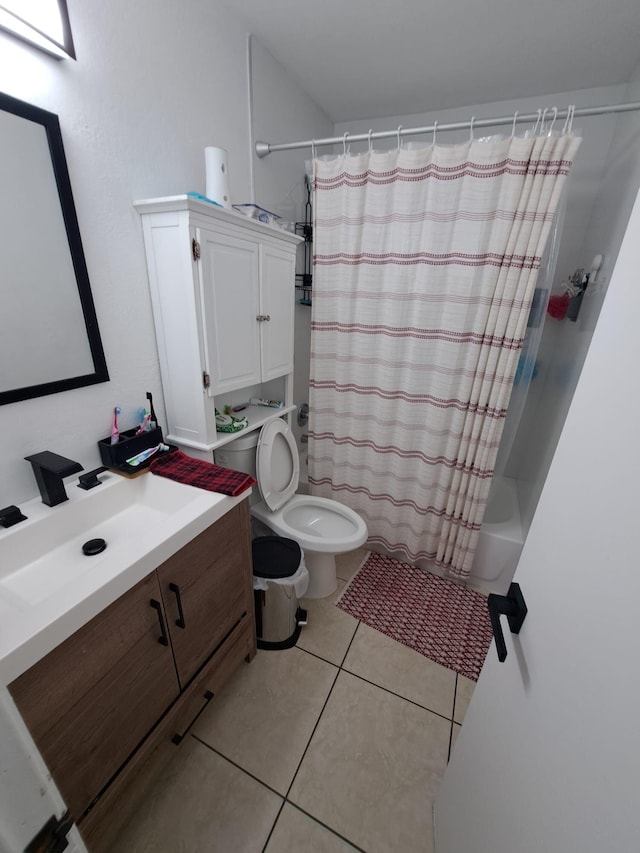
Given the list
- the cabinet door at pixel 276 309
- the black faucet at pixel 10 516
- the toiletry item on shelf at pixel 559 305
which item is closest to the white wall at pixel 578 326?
the toiletry item on shelf at pixel 559 305

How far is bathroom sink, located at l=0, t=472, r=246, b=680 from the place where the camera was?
0.65m

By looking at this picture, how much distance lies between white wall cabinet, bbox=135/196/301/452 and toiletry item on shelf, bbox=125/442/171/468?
0.11 m

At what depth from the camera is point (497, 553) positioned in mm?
1837

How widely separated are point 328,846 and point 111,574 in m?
1.03

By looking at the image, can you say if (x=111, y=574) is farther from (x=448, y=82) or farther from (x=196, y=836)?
(x=448, y=82)

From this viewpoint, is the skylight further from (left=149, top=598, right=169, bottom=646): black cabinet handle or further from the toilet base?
the toilet base

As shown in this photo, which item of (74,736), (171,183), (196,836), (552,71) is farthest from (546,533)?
(552,71)

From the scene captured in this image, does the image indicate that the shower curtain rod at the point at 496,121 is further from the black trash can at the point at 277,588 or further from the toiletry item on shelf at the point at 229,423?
the black trash can at the point at 277,588

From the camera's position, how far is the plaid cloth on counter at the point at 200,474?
1107 millimetres

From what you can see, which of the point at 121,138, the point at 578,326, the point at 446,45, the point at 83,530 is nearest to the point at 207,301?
the point at 121,138

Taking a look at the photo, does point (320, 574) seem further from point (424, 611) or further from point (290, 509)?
point (424, 611)

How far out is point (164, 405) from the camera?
1357mm

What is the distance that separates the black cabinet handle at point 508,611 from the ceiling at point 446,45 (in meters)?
1.96

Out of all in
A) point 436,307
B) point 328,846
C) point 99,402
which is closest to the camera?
point 328,846
